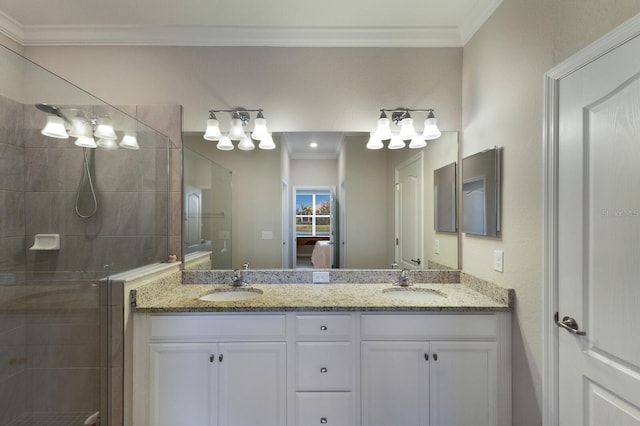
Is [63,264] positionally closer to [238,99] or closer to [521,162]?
[238,99]

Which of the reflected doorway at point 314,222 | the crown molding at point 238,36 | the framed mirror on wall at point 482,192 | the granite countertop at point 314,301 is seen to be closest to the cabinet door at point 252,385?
the granite countertop at point 314,301

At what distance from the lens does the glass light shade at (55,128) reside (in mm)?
1663

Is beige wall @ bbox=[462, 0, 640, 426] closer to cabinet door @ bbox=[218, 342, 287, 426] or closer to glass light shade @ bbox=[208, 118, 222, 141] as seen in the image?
cabinet door @ bbox=[218, 342, 287, 426]

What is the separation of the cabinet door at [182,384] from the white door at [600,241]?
1.78 metres

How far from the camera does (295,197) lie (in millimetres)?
2252

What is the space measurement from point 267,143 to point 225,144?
33 centimetres

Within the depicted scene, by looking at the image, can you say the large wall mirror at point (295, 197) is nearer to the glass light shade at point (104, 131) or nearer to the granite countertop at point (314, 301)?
the granite countertop at point (314, 301)

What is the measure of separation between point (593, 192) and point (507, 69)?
0.91 metres

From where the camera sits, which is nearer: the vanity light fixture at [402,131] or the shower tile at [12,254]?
the shower tile at [12,254]

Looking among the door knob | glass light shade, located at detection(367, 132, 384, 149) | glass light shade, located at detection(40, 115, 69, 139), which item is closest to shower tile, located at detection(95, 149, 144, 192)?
glass light shade, located at detection(40, 115, 69, 139)

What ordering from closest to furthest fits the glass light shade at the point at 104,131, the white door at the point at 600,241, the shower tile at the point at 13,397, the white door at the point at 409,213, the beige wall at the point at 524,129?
1. the white door at the point at 600,241
2. the beige wall at the point at 524,129
3. the shower tile at the point at 13,397
4. the glass light shade at the point at 104,131
5. the white door at the point at 409,213

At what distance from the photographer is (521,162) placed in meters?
1.46

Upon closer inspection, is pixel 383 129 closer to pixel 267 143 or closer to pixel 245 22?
pixel 267 143

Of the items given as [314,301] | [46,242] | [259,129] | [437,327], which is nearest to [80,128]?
[46,242]
